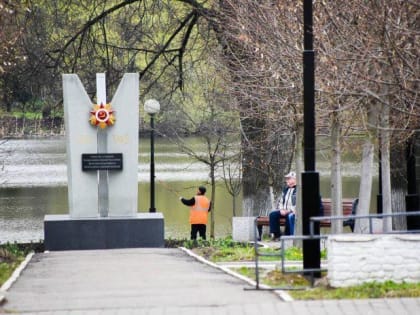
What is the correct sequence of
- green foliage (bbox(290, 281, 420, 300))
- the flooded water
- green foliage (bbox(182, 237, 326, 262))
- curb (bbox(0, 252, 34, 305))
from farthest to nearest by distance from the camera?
the flooded water, green foliage (bbox(182, 237, 326, 262)), curb (bbox(0, 252, 34, 305)), green foliage (bbox(290, 281, 420, 300))

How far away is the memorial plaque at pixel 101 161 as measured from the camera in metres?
24.4

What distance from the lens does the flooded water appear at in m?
34.3

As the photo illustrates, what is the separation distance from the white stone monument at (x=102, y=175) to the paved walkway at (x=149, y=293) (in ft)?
16.2

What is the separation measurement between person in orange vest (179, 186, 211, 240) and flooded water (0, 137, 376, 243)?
349 cm

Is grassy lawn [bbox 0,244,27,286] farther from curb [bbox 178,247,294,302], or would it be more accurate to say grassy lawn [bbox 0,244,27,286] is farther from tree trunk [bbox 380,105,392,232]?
tree trunk [bbox 380,105,392,232]

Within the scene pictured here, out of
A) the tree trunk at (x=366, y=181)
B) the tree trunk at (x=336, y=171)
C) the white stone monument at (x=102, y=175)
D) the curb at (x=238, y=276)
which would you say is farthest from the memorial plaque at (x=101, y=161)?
the tree trunk at (x=366, y=181)

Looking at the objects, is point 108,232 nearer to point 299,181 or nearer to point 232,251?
point 232,251

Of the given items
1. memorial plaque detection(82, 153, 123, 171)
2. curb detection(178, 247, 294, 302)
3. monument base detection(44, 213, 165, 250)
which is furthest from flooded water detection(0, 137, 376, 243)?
curb detection(178, 247, 294, 302)

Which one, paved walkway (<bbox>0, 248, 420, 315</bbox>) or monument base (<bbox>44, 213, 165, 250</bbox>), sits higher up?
monument base (<bbox>44, 213, 165, 250</bbox>)

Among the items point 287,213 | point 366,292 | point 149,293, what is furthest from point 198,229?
point 366,292

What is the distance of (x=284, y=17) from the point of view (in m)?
20.4

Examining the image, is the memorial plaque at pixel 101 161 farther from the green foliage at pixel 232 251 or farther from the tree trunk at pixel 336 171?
the tree trunk at pixel 336 171

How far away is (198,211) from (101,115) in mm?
4900

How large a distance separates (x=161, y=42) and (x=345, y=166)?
16.8m
